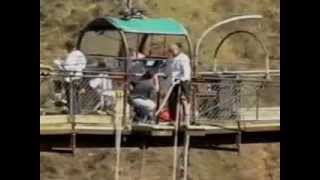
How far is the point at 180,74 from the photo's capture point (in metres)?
5.04

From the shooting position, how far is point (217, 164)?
771 cm

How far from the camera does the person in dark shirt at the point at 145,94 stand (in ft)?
16.7

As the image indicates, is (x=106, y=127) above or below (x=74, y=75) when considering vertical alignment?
below

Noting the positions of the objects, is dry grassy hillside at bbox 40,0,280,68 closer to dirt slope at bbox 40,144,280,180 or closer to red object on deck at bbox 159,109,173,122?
dirt slope at bbox 40,144,280,180

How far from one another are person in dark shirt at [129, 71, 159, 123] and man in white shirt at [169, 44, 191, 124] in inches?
5.1

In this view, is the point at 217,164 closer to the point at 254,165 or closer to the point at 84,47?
the point at 254,165

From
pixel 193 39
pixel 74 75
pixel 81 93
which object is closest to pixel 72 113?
pixel 81 93

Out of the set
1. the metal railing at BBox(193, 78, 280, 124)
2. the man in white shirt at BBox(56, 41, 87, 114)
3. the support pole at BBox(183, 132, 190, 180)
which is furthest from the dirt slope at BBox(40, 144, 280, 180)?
the man in white shirt at BBox(56, 41, 87, 114)

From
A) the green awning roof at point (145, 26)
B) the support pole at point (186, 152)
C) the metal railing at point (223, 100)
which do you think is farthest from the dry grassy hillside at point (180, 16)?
the metal railing at point (223, 100)

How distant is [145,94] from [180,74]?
0.28 metres

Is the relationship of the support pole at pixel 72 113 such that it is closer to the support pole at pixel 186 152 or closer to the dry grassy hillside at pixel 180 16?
the support pole at pixel 186 152

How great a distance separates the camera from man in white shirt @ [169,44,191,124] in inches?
196

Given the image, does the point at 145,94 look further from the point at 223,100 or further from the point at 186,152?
the point at 186,152
